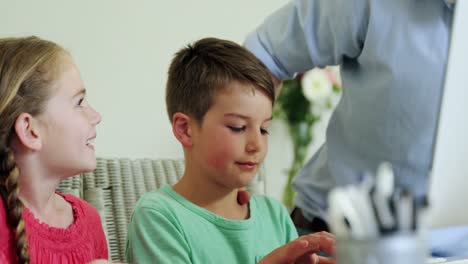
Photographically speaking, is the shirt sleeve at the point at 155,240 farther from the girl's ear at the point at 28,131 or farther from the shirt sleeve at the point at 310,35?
the shirt sleeve at the point at 310,35

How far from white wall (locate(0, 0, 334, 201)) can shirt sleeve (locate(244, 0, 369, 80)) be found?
784 mm

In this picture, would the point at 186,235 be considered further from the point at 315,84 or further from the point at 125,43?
the point at 315,84

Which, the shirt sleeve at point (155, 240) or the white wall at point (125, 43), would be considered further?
the white wall at point (125, 43)

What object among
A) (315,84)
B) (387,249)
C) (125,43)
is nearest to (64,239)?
(387,249)

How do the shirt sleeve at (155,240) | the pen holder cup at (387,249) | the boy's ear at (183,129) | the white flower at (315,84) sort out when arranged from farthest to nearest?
1. the white flower at (315,84)
2. the boy's ear at (183,129)
3. the shirt sleeve at (155,240)
4. the pen holder cup at (387,249)

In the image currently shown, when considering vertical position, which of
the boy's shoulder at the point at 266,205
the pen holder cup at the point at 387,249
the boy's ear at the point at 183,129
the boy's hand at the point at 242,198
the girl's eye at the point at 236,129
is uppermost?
the pen holder cup at the point at 387,249

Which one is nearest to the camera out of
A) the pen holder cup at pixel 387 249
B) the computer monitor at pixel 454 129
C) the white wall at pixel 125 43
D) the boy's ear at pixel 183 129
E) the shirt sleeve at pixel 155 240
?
the pen holder cup at pixel 387 249

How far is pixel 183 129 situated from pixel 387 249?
768mm

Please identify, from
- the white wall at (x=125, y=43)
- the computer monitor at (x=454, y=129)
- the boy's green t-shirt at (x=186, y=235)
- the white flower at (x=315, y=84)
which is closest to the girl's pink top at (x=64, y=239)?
the boy's green t-shirt at (x=186, y=235)

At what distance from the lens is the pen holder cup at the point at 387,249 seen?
42cm

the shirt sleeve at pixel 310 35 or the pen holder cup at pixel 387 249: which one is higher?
the shirt sleeve at pixel 310 35

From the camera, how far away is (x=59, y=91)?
1.08 metres

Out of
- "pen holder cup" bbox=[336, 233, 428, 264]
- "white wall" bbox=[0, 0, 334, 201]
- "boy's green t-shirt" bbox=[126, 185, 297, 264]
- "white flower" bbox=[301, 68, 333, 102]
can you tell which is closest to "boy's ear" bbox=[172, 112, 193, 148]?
"boy's green t-shirt" bbox=[126, 185, 297, 264]

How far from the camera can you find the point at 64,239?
1087 mm
